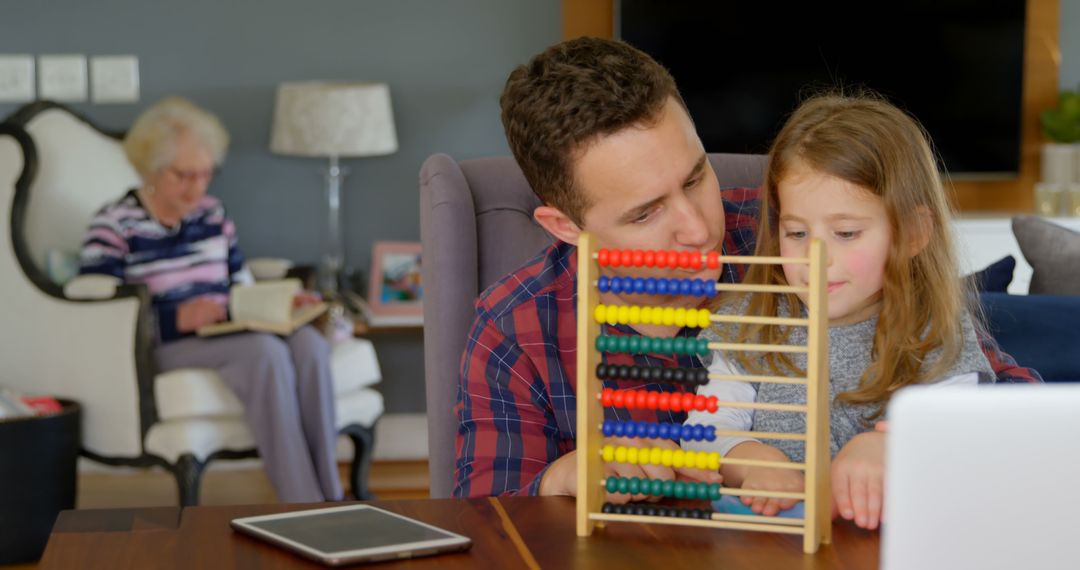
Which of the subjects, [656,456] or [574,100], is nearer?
[656,456]

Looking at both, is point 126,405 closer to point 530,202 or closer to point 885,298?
point 530,202

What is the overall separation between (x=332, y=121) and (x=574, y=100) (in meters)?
2.82

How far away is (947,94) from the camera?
4883mm

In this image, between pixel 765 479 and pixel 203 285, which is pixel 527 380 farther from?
pixel 203 285

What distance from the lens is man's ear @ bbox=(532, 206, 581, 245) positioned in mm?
1763

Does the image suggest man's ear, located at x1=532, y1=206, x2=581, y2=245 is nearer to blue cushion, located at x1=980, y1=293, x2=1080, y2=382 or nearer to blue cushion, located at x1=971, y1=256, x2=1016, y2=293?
blue cushion, located at x1=980, y1=293, x2=1080, y2=382

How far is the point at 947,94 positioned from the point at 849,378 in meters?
3.62

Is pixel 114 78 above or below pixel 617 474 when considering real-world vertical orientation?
above

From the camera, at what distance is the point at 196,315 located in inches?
152

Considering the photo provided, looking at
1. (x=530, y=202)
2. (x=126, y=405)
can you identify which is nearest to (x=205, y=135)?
(x=126, y=405)

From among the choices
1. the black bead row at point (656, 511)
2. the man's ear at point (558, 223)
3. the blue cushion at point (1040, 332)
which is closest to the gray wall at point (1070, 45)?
the blue cushion at point (1040, 332)

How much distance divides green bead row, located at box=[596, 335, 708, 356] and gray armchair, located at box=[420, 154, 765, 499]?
0.69 metres

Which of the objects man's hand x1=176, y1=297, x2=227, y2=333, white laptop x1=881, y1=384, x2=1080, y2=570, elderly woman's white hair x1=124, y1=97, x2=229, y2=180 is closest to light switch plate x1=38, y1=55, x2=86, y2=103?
elderly woman's white hair x1=124, y1=97, x2=229, y2=180

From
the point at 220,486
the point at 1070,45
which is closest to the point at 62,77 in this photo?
the point at 220,486
